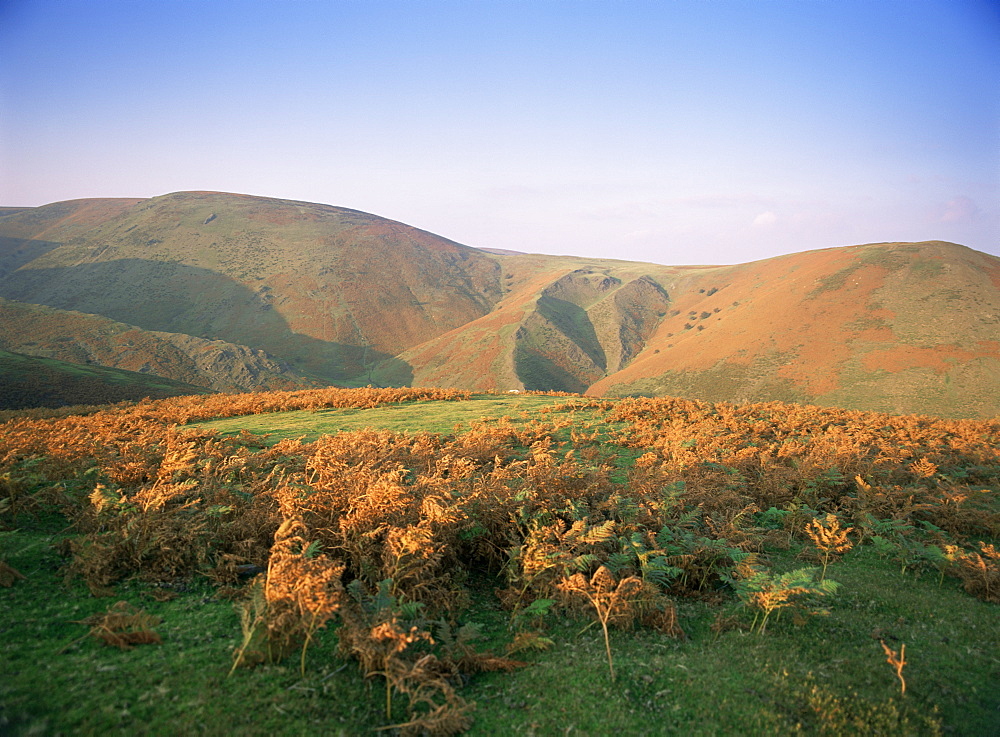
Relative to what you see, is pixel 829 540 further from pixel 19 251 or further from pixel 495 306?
pixel 19 251

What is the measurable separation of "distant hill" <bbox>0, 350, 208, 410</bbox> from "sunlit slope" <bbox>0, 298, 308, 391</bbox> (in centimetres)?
2707

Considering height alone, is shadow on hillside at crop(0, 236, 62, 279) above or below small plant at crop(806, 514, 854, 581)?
above

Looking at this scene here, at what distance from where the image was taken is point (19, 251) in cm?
12450

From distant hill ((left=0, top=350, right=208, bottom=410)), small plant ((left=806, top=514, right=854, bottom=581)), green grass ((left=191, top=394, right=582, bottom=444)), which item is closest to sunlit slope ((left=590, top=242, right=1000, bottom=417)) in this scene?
green grass ((left=191, top=394, right=582, bottom=444))

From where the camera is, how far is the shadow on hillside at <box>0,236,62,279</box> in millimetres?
117019

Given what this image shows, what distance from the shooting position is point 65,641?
4.11 m

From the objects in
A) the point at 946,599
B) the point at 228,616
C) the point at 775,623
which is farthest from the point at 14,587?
the point at 946,599

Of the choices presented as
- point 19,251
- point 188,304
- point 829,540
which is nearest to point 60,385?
point 829,540

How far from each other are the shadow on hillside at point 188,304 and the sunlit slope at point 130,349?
20009mm

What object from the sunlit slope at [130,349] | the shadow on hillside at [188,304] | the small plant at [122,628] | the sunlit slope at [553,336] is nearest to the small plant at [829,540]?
the small plant at [122,628]

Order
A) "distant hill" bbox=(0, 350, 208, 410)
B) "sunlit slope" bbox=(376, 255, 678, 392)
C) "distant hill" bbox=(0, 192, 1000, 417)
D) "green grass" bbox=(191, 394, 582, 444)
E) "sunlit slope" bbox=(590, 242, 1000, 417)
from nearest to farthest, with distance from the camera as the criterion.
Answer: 1. "green grass" bbox=(191, 394, 582, 444)
2. "distant hill" bbox=(0, 350, 208, 410)
3. "sunlit slope" bbox=(590, 242, 1000, 417)
4. "distant hill" bbox=(0, 192, 1000, 417)
5. "sunlit slope" bbox=(376, 255, 678, 392)

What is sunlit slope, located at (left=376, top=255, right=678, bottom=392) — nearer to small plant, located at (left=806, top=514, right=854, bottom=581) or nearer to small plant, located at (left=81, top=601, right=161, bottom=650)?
small plant, located at (left=806, top=514, right=854, bottom=581)

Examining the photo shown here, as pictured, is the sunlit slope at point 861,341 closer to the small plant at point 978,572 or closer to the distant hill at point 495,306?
the distant hill at point 495,306

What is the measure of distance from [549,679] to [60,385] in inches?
1456
